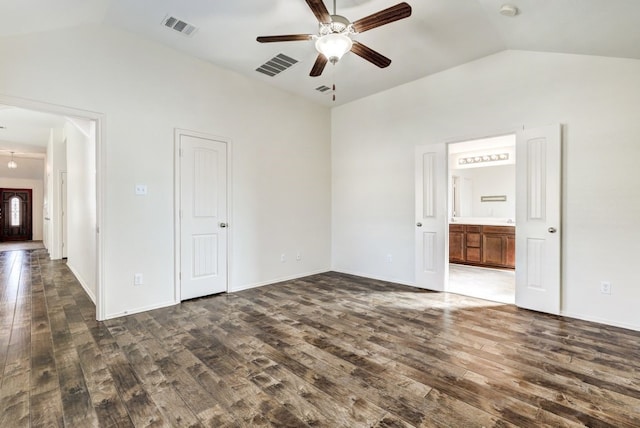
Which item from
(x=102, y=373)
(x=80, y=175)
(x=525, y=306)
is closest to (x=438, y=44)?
(x=525, y=306)

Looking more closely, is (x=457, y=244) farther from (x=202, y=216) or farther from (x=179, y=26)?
(x=179, y=26)

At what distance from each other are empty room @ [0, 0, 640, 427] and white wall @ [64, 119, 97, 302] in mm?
89

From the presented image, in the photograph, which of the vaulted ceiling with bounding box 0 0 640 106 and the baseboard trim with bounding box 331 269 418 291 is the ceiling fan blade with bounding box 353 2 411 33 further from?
→ the baseboard trim with bounding box 331 269 418 291

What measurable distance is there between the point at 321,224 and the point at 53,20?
4328mm

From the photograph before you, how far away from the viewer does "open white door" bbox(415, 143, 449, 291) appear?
4.27 m

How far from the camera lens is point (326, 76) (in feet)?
14.4

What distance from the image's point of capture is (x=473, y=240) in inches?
239

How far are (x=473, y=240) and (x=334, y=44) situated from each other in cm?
506

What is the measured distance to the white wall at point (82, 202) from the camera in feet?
12.9

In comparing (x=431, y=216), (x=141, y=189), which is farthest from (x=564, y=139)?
(x=141, y=189)

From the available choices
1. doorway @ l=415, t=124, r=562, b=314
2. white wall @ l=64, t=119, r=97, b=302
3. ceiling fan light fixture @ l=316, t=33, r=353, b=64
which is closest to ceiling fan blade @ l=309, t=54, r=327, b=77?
ceiling fan light fixture @ l=316, t=33, r=353, b=64

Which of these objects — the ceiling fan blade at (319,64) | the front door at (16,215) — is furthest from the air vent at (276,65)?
the front door at (16,215)

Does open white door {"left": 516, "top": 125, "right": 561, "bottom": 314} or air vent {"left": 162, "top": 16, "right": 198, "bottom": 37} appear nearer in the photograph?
air vent {"left": 162, "top": 16, "right": 198, "bottom": 37}

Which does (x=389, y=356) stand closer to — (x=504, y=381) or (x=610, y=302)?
(x=504, y=381)
